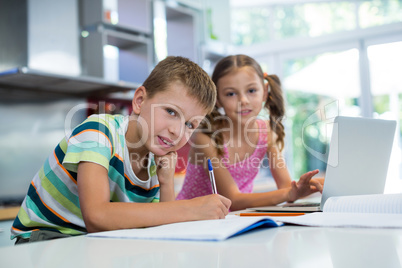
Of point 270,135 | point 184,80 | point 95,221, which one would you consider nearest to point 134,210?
point 95,221

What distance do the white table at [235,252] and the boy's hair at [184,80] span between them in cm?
54

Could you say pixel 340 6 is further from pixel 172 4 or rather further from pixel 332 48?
pixel 172 4

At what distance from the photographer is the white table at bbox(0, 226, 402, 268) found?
48cm

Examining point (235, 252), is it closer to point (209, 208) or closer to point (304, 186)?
point (209, 208)

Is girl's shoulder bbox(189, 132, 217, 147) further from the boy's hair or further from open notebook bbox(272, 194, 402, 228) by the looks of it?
open notebook bbox(272, 194, 402, 228)

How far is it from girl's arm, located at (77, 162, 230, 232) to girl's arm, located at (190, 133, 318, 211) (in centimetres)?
45

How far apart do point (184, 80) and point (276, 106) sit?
2.85ft

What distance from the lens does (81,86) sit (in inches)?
100.0

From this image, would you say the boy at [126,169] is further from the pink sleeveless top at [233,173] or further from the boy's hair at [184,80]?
the pink sleeveless top at [233,173]

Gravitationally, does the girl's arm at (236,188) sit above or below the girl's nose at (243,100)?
below

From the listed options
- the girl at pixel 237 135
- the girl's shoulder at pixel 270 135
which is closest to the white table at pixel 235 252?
the girl at pixel 237 135

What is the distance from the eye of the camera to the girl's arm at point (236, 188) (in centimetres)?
127

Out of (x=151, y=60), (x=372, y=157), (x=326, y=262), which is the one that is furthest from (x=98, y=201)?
(x=151, y=60)

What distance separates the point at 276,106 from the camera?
1902 mm
